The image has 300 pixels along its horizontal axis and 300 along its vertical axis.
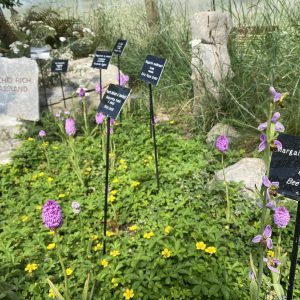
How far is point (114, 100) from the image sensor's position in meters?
2.26

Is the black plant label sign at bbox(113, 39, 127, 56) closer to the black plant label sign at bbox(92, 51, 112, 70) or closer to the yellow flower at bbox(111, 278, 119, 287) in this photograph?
the black plant label sign at bbox(92, 51, 112, 70)

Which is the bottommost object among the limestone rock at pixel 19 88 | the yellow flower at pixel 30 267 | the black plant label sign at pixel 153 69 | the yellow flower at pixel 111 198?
the yellow flower at pixel 30 267

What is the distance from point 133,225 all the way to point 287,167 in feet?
4.57

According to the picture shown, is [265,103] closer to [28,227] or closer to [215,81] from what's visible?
[215,81]

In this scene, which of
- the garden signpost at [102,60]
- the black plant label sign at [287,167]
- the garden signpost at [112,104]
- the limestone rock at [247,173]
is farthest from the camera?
the garden signpost at [102,60]

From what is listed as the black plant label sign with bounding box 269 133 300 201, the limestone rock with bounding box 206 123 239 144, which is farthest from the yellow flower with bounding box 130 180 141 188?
the black plant label sign with bounding box 269 133 300 201

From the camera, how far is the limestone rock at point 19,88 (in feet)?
14.1

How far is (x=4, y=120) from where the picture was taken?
4.39 m

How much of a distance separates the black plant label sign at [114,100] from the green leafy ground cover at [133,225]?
662 mm

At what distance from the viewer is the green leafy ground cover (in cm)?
199

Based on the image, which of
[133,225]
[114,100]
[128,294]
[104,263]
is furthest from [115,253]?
[114,100]

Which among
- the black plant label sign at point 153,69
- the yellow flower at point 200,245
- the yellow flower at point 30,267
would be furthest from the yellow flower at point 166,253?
the black plant label sign at point 153,69

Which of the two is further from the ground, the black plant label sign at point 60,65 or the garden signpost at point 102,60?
the garden signpost at point 102,60

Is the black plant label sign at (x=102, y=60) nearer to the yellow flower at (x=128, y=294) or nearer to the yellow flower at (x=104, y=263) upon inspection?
the yellow flower at (x=104, y=263)
